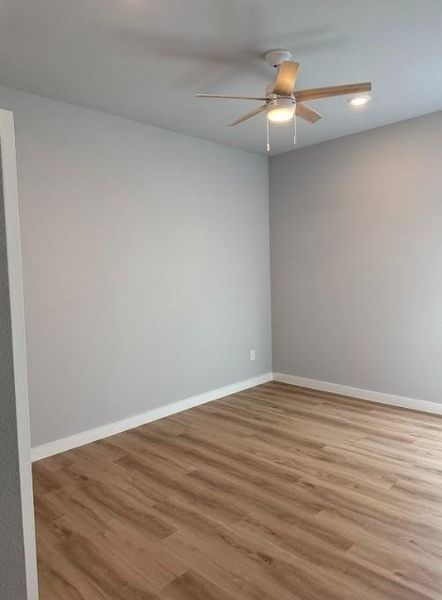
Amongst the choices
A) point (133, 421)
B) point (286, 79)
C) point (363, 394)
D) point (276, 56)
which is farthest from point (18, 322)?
point (363, 394)

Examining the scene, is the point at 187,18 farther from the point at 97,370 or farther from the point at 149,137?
the point at 97,370

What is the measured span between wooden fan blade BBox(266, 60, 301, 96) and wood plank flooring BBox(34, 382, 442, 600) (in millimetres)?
2360

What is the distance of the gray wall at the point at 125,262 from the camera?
117 inches

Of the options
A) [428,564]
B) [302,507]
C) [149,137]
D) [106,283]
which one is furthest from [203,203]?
[428,564]

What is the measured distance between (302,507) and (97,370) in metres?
1.88

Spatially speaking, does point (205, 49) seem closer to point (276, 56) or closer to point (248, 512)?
point (276, 56)

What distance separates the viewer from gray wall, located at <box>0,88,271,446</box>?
2982mm

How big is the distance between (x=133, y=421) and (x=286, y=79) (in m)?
2.85

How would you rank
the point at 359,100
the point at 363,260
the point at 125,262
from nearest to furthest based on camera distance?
the point at 359,100 → the point at 125,262 → the point at 363,260

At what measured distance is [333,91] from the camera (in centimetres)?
230

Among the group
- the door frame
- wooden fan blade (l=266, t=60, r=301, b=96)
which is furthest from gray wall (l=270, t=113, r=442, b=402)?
the door frame

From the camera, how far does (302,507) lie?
229 cm

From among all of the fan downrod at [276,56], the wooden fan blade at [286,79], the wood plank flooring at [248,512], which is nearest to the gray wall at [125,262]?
the wood plank flooring at [248,512]

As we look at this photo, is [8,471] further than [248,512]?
No
